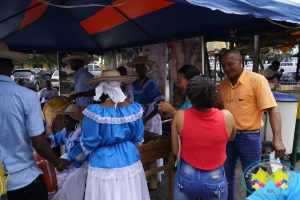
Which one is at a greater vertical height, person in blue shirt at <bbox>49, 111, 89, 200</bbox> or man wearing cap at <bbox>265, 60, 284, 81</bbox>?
man wearing cap at <bbox>265, 60, 284, 81</bbox>

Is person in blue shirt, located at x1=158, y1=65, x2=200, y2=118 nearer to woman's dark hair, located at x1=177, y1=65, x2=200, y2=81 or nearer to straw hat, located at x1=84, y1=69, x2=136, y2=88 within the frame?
woman's dark hair, located at x1=177, y1=65, x2=200, y2=81

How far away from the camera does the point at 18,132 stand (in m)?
1.52

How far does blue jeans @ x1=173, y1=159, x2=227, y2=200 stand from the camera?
1599mm

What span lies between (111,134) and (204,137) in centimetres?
77

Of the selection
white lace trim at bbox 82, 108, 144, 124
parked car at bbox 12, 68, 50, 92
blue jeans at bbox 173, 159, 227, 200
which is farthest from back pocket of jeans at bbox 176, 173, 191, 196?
parked car at bbox 12, 68, 50, 92

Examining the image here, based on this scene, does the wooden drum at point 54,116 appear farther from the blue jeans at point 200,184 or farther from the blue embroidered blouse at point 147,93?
the blue jeans at point 200,184

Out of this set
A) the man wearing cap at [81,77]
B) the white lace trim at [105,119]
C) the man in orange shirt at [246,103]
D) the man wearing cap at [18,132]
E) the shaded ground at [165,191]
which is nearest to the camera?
the man wearing cap at [18,132]

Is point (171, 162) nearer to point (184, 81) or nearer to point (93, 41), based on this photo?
point (184, 81)

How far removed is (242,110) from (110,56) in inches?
189

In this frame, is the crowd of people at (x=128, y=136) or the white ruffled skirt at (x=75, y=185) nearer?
the crowd of people at (x=128, y=136)

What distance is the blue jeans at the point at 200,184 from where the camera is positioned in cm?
160

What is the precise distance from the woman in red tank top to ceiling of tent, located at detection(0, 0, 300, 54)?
171 centimetres

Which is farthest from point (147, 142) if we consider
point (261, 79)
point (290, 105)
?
point (290, 105)

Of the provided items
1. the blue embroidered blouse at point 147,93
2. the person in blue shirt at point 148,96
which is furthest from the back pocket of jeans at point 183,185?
the blue embroidered blouse at point 147,93
